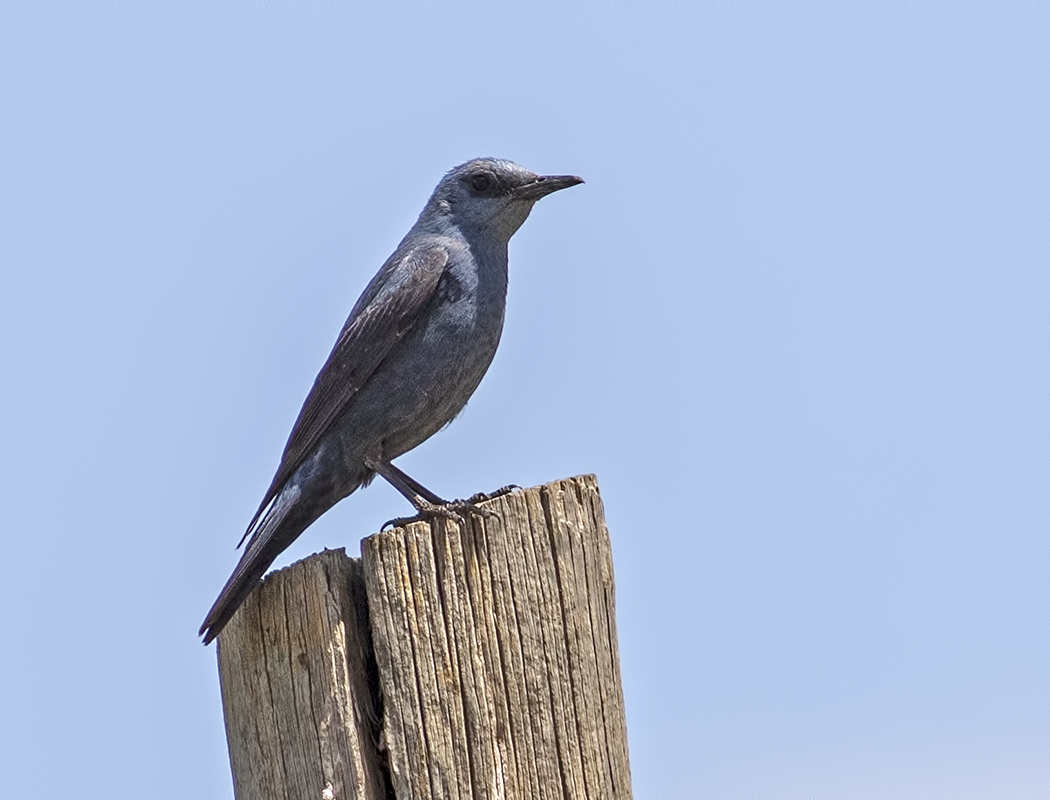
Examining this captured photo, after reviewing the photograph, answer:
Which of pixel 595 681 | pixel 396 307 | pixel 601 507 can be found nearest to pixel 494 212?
pixel 396 307

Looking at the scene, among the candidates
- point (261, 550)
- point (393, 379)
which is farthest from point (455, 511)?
point (393, 379)

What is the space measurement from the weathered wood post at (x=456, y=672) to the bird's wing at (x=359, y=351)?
228cm

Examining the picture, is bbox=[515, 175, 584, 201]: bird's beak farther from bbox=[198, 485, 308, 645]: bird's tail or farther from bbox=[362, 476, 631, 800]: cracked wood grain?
bbox=[362, 476, 631, 800]: cracked wood grain

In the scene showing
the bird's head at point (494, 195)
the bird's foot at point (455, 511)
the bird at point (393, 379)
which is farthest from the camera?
the bird's head at point (494, 195)

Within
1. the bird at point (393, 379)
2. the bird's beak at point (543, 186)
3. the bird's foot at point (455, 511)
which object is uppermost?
the bird's beak at point (543, 186)

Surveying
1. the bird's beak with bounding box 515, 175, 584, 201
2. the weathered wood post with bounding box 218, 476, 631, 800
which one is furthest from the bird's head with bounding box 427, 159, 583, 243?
the weathered wood post with bounding box 218, 476, 631, 800

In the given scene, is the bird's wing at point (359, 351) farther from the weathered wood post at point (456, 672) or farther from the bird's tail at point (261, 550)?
the weathered wood post at point (456, 672)

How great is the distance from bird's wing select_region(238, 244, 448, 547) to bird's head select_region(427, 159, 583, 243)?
19.4 inches

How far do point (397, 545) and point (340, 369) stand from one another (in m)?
2.61

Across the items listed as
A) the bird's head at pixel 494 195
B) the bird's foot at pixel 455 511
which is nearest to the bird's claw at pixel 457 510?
the bird's foot at pixel 455 511

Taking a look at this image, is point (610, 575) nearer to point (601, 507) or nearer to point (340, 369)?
point (601, 507)

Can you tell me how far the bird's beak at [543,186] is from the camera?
690 cm

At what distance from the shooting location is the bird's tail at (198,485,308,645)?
4656 mm

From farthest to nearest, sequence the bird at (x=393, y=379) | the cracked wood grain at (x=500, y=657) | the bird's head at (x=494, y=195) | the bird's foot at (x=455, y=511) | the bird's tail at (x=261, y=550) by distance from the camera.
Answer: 1. the bird's head at (x=494, y=195)
2. the bird at (x=393, y=379)
3. the bird's tail at (x=261, y=550)
4. the bird's foot at (x=455, y=511)
5. the cracked wood grain at (x=500, y=657)
